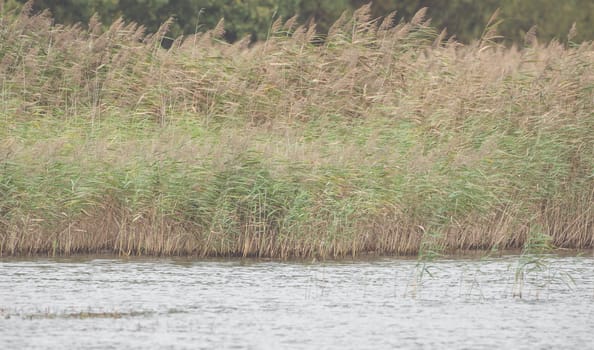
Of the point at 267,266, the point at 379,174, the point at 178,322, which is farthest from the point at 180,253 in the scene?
the point at 178,322

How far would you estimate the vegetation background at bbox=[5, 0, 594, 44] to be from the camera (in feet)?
75.8

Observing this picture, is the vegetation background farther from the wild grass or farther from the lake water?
the lake water

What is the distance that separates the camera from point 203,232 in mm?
11719

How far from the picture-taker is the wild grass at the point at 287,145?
11.7m

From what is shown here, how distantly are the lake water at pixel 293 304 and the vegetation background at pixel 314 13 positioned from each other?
959 cm

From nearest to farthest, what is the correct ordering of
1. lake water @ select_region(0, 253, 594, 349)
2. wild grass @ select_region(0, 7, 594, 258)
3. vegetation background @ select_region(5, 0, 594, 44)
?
lake water @ select_region(0, 253, 594, 349) → wild grass @ select_region(0, 7, 594, 258) → vegetation background @ select_region(5, 0, 594, 44)

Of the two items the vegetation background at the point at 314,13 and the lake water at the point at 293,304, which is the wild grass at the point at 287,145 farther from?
the vegetation background at the point at 314,13

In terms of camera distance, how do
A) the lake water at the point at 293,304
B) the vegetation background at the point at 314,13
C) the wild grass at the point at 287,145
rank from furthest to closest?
the vegetation background at the point at 314,13, the wild grass at the point at 287,145, the lake water at the point at 293,304

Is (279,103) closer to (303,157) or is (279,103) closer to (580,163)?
(303,157)

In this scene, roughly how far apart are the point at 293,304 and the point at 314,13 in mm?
18011

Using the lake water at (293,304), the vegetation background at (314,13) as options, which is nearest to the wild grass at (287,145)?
the lake water at (293,304)

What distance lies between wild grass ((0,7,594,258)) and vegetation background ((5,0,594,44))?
4781mm

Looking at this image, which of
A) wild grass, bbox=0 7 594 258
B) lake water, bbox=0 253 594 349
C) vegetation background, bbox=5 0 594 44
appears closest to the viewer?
lake water, bbox=0 253 594 349

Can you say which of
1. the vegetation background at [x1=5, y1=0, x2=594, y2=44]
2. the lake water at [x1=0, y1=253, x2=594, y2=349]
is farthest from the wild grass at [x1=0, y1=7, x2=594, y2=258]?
the vegetation background at [x1=5, y1=0, x2=594, y2=44]
